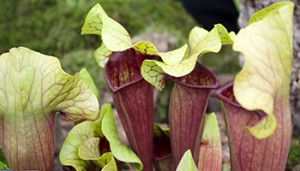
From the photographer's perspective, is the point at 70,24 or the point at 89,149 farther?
the point at 70,24

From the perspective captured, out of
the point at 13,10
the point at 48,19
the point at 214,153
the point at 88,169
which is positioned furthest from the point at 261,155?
the point at 13,10

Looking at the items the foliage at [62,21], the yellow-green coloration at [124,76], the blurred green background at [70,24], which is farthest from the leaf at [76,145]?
the foliage at [62,21]

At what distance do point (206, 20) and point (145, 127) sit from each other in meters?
1.65

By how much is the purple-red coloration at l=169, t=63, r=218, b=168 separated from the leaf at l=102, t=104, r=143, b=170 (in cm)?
9

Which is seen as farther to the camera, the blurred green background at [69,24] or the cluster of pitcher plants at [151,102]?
the blurred green background at [69,24]

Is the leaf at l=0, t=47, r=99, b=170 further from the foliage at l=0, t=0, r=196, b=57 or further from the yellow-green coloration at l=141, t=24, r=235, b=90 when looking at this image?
the foliage at l=0, t=0, r=196, b=57

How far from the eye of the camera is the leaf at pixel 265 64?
31.6 inches

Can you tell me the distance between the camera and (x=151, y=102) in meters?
1.16

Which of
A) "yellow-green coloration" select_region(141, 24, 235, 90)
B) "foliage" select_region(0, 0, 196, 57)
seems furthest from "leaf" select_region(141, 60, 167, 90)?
"foliage" select_region(0, 0, 196, 57)

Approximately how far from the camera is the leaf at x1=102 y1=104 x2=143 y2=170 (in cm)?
115

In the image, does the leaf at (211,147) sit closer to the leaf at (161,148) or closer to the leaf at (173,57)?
the leaf at (161,148)

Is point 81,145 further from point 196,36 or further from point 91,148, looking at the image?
point 196,36

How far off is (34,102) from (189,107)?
0.31 metres

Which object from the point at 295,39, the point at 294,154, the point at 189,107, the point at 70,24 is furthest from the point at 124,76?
the point at 70,24
